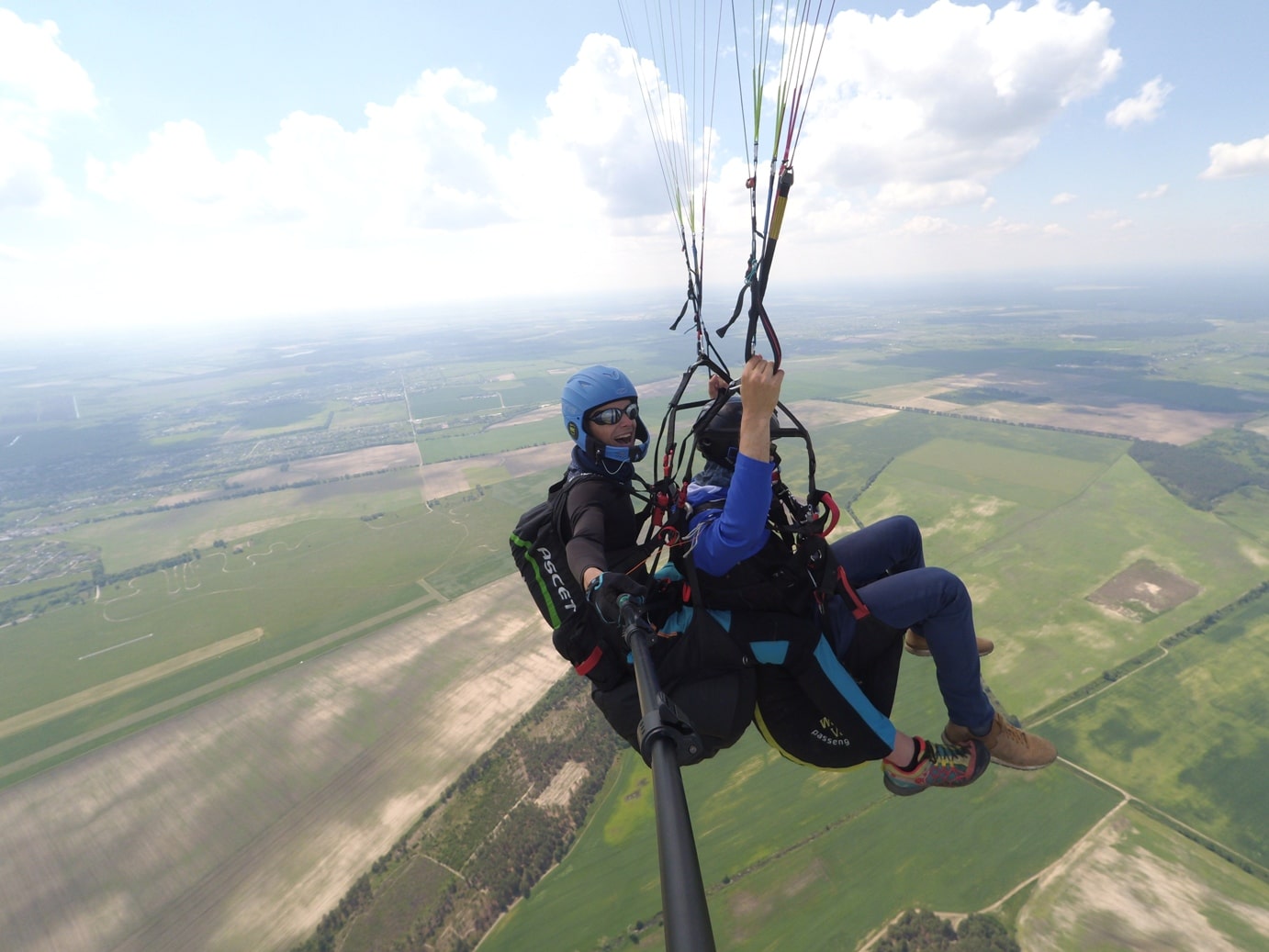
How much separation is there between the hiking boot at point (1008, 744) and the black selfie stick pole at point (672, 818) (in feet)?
9.40

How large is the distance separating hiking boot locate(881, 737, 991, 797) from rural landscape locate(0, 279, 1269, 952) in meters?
20.1

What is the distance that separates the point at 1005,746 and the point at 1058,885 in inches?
940

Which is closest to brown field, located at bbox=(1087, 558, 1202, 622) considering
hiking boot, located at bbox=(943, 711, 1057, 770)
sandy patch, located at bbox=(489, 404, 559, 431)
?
hiking boot, located at bbox=(943, 711, 1057, 770)

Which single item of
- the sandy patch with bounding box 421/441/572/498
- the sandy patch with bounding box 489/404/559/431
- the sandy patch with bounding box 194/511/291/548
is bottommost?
the sandy patch with bounding box 194/511/291/548

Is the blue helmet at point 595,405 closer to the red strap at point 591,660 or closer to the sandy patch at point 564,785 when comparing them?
the red strap at point 591,660

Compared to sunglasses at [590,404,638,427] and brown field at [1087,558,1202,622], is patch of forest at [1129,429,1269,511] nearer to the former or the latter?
brown field at [1087,558,1202,622]

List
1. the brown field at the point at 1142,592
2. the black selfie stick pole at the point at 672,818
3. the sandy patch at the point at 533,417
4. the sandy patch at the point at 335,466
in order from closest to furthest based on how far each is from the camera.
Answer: the black selfie stick pole at the point at 672,818
the brown field at the point at 1142,592
the sandy patch at the point at 335,466
the sandy patch at the point at 533,417

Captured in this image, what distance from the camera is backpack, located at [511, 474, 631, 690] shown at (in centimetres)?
331

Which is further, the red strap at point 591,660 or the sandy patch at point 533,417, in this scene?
the sandy patch at point 533,417

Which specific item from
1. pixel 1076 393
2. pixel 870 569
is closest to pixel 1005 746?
pixel 870 569

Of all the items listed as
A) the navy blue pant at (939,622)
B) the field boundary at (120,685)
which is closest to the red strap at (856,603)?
the navy blue pant at (939,622)

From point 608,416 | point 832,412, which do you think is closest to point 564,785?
point 608,416

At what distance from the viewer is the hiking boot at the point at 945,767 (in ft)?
12.4

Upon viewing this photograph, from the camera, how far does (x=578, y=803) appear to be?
2397 cm
